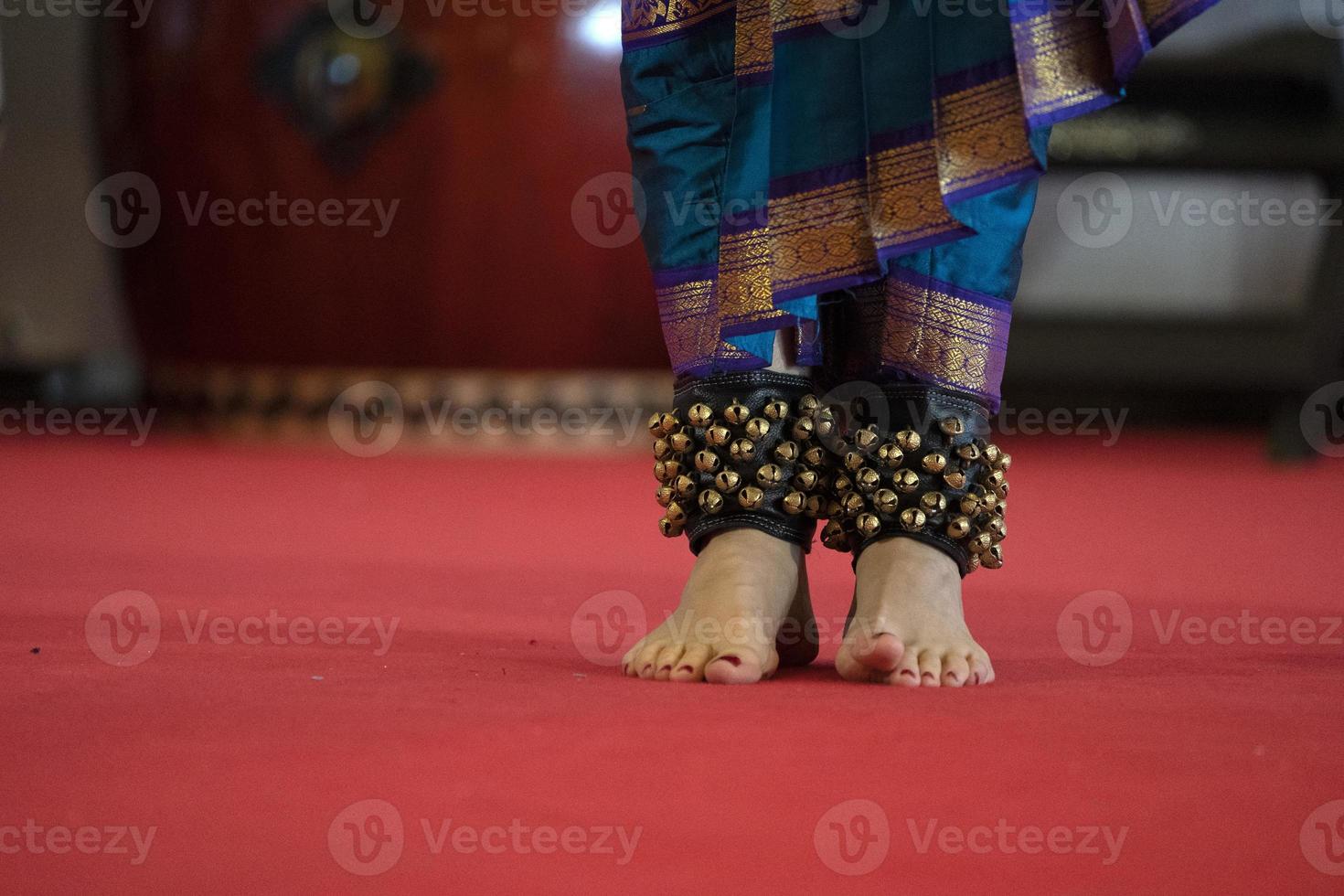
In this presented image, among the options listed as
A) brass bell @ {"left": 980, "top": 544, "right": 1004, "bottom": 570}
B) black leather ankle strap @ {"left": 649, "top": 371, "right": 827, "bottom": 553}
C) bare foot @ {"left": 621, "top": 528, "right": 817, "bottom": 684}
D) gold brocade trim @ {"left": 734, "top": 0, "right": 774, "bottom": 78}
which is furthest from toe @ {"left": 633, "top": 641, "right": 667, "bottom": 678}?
gold brocade trim @ {"left": 734, "top": 0, "right": 774, "bottom": 78}

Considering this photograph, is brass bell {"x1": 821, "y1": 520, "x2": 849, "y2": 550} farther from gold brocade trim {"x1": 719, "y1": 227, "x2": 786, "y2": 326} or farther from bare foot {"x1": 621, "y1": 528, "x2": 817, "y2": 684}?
gold brocade trim {"x1": 719, "y1": 227, "x2": 786, "y2": 326}

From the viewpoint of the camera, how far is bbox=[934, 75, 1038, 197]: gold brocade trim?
873 mm

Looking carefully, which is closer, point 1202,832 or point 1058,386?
point 1202,832

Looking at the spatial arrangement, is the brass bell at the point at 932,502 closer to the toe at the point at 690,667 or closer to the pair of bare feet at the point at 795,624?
the pair of bare feet at the point at 795,624

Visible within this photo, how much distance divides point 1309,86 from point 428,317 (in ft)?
5.56

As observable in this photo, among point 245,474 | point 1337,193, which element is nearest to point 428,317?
point 245,474

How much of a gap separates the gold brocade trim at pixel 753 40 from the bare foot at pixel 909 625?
1.01ft

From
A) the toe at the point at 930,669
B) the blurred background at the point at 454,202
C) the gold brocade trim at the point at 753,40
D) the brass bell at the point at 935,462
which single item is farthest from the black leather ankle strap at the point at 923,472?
the blurred background at the point at 454,202

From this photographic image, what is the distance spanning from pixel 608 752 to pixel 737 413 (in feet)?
1.13

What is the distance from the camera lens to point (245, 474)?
2361 mm

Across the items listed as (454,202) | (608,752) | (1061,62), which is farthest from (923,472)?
(454,202)

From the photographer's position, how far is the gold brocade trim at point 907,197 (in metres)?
0.89

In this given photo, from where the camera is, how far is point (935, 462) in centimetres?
95

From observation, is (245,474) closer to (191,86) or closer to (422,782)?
(191,86)
